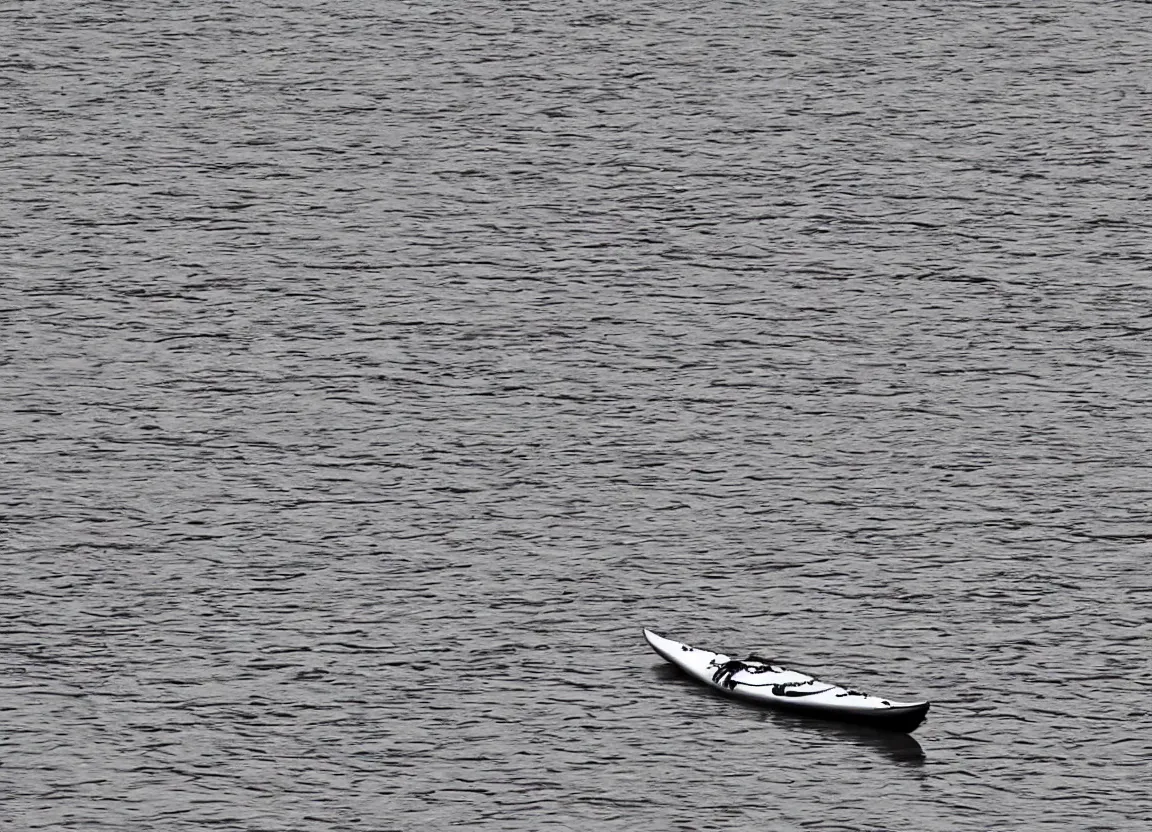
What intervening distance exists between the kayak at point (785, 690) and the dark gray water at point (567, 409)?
0.69 metres

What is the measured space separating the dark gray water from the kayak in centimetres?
69

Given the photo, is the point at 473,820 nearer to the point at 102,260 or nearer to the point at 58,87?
the point at 102,260

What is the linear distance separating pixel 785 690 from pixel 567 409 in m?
31.7

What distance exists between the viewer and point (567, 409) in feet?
374

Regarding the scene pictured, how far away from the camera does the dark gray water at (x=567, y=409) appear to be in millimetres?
82062

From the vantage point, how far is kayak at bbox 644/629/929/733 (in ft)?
269

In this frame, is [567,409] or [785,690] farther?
[567,409]

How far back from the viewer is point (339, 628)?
3585 inches

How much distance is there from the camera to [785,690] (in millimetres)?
84625

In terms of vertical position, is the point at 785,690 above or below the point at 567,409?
below

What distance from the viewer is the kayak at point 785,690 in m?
82.1

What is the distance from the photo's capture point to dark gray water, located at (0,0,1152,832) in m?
82.1

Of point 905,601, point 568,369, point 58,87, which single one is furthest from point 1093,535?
point 58,87

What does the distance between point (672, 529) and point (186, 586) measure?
63.1 ft
